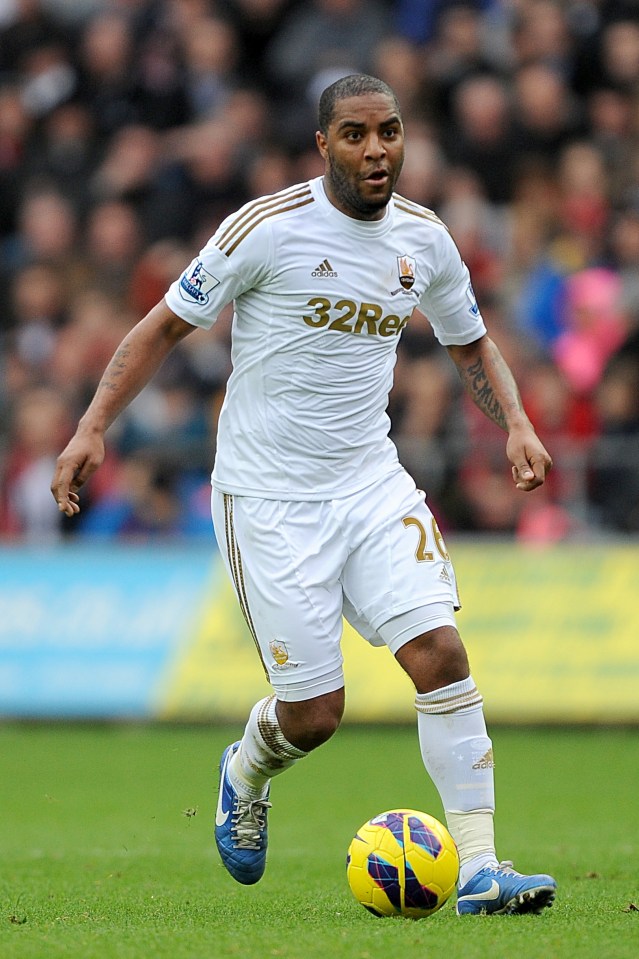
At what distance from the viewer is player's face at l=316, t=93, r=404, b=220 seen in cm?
579

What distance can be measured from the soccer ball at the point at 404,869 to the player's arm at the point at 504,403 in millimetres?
1308

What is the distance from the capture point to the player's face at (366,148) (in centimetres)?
579

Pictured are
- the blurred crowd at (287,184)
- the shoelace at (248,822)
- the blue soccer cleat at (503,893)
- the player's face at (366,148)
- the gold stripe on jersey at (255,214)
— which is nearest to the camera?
the blue soccer cleat at (503,893)

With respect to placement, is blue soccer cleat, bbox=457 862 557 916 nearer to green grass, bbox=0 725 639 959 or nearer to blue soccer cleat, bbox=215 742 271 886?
green grass, bbox=0 725 639 959

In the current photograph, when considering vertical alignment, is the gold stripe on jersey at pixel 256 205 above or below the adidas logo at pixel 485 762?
above

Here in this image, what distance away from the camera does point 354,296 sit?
5.98 meters

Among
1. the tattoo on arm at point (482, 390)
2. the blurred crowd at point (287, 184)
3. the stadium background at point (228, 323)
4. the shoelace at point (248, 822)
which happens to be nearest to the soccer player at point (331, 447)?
the tattoo on arm at point (482, 390)

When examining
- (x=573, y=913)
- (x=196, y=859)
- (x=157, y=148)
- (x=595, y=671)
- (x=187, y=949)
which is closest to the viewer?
(x=187, y=949)

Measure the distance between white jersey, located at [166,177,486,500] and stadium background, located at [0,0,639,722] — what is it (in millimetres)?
6924

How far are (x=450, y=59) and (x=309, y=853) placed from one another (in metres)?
10.1

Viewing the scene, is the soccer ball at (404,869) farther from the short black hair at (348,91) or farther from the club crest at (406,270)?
the short black hair at (348,91)

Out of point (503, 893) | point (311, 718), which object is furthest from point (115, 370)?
point (503, 893)

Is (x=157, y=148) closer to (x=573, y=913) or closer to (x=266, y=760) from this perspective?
(x=266, y=760)

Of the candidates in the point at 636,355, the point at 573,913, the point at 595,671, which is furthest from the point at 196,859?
the point at 636,355
